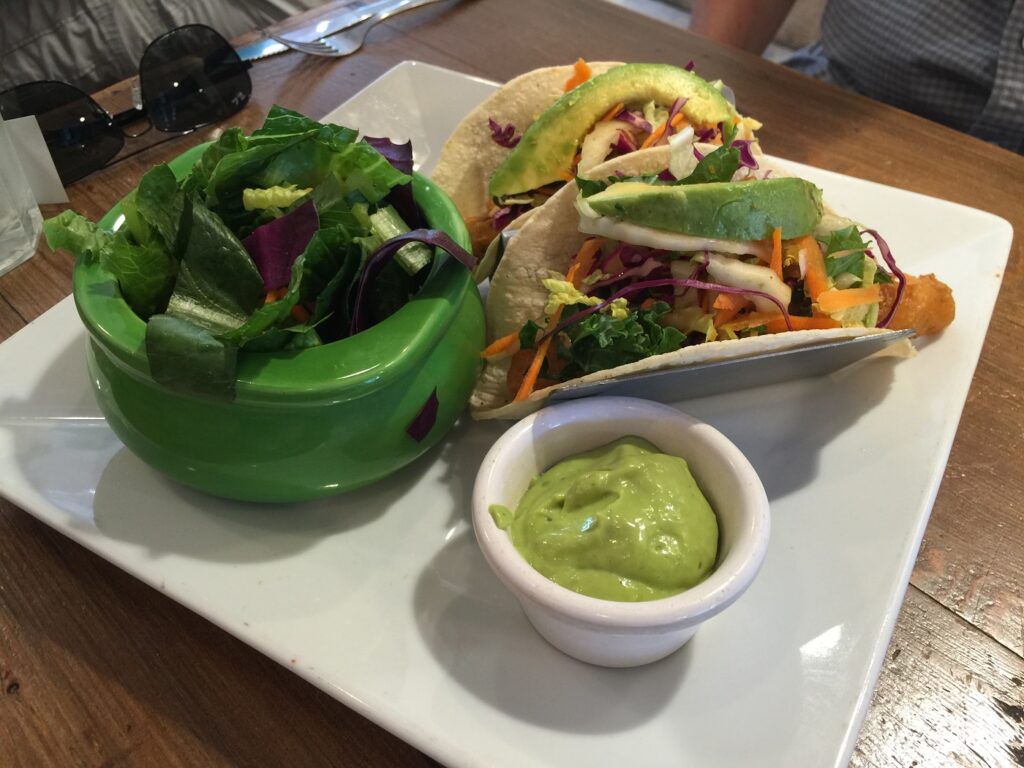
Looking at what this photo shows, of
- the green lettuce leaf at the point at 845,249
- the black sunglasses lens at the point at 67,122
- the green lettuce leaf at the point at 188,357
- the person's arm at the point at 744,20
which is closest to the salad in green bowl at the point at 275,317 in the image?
the green lettuce leaf at the point at 188,357

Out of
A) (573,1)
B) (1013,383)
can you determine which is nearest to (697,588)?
(1013,383)

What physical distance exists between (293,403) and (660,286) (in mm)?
673

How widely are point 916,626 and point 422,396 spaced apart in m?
0.86

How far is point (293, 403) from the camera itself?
1.10 m

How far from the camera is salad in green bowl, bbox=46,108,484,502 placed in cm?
111

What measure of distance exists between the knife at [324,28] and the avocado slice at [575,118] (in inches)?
56.0

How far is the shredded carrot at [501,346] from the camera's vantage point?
140 cm

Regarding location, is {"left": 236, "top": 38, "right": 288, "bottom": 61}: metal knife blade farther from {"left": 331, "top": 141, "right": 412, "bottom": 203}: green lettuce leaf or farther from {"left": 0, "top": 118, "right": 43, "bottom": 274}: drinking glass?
{"left": 331, "top": 141, "right": 412, "bottom": 203}: green lettuce leaf

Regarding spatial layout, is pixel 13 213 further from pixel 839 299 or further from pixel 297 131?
pixel 839 299

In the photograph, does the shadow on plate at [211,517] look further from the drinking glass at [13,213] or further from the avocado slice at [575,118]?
the drinking glass at [13,213]

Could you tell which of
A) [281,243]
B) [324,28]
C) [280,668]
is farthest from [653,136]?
[324,28]

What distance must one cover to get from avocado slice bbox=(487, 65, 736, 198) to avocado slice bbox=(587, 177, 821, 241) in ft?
0.97

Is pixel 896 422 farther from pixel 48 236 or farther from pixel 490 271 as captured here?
pixel 48 236

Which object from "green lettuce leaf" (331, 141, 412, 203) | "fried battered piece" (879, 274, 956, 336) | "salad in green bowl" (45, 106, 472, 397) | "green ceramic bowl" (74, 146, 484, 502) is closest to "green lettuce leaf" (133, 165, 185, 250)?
"salad in green bowl" (45, 106, 472, 397)
